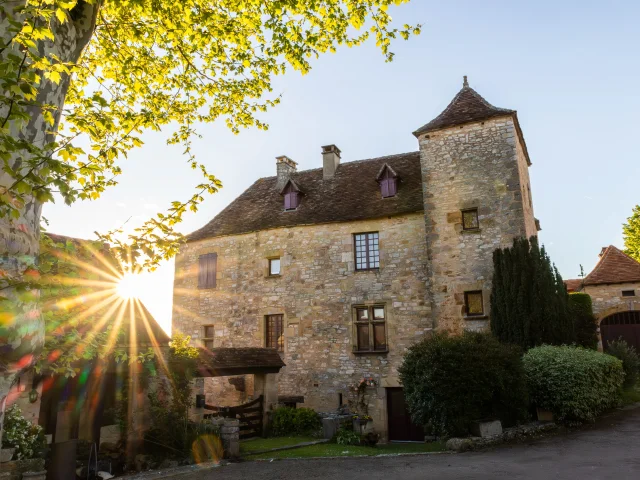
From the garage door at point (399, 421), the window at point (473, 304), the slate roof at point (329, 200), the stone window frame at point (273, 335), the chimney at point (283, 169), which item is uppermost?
the chimney at point (283, 169)


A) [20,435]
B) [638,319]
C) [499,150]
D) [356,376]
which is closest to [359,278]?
[356,376]

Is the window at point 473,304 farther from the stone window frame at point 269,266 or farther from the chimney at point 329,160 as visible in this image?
the chimney at point 329,160

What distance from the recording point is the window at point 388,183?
1812 centimetres

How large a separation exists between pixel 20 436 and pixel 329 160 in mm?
15507

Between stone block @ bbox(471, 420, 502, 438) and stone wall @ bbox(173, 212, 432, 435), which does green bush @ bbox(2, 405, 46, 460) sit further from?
stone wall @ bbox(173, 212, 432, 435)

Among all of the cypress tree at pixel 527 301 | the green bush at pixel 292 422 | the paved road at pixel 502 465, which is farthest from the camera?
the green bush at pixel 292 422

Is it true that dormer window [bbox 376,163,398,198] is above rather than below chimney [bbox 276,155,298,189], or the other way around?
below

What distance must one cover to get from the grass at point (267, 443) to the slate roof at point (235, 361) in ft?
5.96

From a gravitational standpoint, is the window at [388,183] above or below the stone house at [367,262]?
above

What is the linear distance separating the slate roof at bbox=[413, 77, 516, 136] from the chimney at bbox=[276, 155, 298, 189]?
647 cm

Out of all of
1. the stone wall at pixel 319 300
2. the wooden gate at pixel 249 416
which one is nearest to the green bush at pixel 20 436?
the wooden gate at pixel 249 416

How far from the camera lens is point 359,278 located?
17312 millimetres

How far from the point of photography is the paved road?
23.7ft

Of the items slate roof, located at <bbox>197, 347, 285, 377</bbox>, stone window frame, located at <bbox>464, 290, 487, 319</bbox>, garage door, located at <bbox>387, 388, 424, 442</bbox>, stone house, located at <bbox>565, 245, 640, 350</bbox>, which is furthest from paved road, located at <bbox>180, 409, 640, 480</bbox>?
stone house, located at <bbox>565, 245, 640, 350</bbox>
